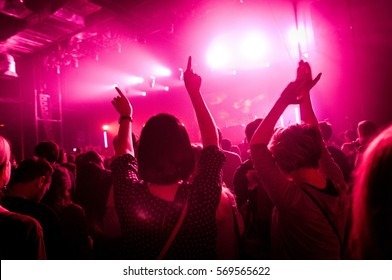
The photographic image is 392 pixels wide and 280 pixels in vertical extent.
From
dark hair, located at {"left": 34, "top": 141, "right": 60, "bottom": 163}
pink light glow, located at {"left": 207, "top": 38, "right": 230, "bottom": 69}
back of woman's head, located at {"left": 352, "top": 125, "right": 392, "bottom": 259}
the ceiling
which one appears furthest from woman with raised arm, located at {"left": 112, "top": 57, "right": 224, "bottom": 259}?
pink light glow, located at {"left": 207, "top": 38, "right": 230, "bottom": 69}

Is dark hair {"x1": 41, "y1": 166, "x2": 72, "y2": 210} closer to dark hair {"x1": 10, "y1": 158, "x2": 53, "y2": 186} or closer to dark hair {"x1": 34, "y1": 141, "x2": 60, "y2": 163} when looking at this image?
dark hair {"x1": 10, "y1": 158, "x2": 53, "y2": 186}

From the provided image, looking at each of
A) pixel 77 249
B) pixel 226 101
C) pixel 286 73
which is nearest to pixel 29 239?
pixel 77 249

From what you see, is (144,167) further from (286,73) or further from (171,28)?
(286,73)

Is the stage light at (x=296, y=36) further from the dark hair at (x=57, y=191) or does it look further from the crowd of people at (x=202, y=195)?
the crowd of people at (x=202, y=195)

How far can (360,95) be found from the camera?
6332 mm

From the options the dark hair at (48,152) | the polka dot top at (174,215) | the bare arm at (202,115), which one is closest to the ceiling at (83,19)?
the dark hair at (48,152)

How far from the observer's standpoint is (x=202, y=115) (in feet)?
4.34

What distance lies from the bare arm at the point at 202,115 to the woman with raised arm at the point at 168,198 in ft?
0.11

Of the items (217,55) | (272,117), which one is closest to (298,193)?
(272,117)

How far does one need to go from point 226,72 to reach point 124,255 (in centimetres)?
1140

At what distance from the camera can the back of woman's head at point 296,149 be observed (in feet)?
4.45

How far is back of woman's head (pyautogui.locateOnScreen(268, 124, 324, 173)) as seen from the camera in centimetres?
136

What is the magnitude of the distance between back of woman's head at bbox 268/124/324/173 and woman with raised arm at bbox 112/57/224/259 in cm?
31

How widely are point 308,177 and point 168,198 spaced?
→ 1.97ft
